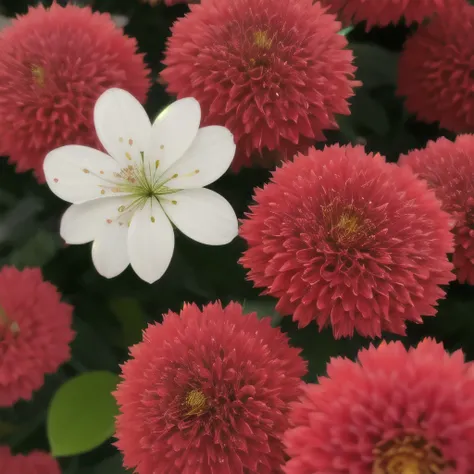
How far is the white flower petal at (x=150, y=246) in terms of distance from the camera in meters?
0.36

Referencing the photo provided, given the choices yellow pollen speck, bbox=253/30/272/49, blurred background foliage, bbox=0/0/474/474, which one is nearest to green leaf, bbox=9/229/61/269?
blurred background foliage, bbox=0/0/474/474

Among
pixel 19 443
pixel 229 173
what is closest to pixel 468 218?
pixel 229 173

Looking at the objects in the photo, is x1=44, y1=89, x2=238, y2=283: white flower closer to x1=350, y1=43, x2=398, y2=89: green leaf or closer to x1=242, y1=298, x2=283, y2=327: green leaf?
x1=242, y1=298, x2=283, y2=327: green leaf

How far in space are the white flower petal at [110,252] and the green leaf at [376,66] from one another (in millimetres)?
264

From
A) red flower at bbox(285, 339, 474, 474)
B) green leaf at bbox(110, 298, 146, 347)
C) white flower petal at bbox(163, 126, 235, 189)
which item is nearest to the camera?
red flower at bbox(285, 339, 474, 474)

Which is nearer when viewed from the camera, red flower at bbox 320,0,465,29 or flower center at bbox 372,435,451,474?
flower center at bbox 372,435,451,474

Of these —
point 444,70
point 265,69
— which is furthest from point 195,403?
point 444,70

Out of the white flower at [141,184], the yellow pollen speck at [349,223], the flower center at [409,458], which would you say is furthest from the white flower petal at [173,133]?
the flower center at [409,458]

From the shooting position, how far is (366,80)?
0.50 meters

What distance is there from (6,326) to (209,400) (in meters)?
0.21

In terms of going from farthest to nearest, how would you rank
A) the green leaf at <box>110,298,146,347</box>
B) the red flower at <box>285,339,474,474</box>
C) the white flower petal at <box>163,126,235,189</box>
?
the green leaf at <box>110,298,146,347</box>
the white flower petal at <box>163,126,235,189</box>
the red flower at <box>285,339,474,474</box>

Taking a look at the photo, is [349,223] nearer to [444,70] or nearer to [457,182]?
[457,182]

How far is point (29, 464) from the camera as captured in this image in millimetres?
421

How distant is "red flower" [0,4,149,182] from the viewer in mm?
386
